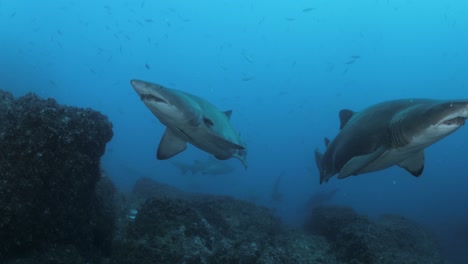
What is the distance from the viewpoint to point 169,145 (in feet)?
24.8

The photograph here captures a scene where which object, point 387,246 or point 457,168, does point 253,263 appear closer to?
point 387,246

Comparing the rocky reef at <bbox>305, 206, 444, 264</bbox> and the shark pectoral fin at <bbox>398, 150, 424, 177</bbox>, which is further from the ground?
the shark pectoral fin at <bbox>398, 150, 424, 177</bbox>

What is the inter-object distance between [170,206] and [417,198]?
253 feet

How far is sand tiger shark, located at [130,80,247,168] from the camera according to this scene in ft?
17.3

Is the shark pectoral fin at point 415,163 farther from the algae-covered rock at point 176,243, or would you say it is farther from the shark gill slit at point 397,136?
the algae-covered rock at point 176,243

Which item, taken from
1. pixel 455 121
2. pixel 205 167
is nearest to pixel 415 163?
pixel 455 121

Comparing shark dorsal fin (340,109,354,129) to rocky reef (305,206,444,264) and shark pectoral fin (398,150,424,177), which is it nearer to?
shark pectoral fin (398,150,424,177)

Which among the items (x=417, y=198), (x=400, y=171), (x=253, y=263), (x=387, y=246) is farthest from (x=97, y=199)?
(x=400, y=171)

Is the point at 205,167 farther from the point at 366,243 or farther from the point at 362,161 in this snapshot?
the point at 362,161

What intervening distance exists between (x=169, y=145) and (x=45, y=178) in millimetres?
2794

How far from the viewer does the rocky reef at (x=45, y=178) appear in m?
4.96

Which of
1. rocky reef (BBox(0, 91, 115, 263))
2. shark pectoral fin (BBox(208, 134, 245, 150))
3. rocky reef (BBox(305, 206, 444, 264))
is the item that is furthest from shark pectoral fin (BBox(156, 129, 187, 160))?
rocky reef (BBox(305, 206, 444, 264))

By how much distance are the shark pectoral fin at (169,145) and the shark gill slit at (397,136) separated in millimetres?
4168

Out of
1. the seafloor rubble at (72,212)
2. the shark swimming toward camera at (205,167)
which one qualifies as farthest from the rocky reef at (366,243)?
the shark swimming toward camera at (205,167)
